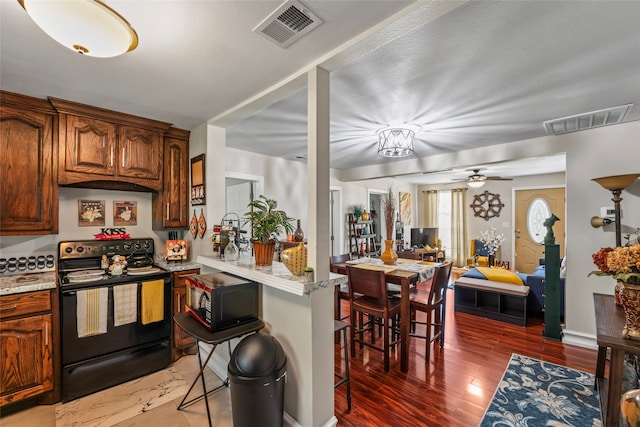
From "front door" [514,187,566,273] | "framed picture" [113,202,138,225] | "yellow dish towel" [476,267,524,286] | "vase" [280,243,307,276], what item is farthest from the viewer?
"front door" [514,187,566,273]

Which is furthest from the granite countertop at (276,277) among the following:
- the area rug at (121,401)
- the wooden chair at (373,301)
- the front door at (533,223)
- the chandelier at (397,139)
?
the front door at (533,223)

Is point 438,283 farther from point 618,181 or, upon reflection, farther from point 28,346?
point 28,346

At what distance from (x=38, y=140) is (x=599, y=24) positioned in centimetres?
393

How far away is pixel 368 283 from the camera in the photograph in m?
2.69

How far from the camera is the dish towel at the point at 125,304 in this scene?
94.8 inches

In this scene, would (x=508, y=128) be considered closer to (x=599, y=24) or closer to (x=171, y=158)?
(x=599, y=24)

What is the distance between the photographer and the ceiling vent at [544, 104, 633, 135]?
262 cm

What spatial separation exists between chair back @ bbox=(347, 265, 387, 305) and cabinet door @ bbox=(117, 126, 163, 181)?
2267mm

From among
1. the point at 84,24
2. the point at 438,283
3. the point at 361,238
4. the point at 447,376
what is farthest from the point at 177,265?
the point at 361,238

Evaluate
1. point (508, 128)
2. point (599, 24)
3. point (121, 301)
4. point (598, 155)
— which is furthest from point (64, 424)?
point (598, 155)

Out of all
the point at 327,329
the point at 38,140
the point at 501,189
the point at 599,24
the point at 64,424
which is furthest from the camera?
the point at 501,189

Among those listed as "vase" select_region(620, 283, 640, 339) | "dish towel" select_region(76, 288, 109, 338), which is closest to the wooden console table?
"vase" select_region(620, 283, 640, 339)

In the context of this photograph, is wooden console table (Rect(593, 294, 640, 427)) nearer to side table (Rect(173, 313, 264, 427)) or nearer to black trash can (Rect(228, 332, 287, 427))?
black trash can (Rect(228, 332, 287, 427))

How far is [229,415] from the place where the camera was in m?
2.05
